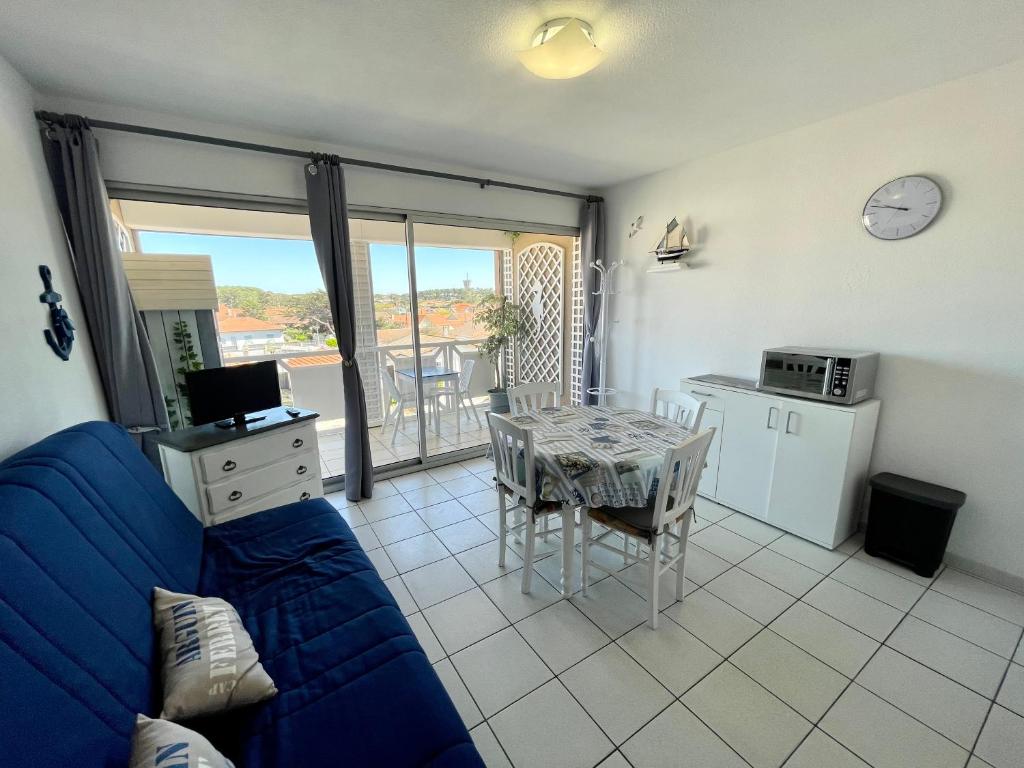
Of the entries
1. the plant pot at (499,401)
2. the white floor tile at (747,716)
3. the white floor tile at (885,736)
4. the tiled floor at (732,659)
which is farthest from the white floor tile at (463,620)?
the plant pot at (499,401)

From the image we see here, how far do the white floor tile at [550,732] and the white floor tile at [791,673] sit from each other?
0.69 m

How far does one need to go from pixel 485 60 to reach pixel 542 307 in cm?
320

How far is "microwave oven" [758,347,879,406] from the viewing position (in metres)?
2.19

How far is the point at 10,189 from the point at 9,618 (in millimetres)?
1763

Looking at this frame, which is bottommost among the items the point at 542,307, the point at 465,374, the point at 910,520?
the point at 910,520

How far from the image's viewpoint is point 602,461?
1770 mm

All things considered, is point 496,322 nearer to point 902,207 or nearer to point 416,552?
point 416,552

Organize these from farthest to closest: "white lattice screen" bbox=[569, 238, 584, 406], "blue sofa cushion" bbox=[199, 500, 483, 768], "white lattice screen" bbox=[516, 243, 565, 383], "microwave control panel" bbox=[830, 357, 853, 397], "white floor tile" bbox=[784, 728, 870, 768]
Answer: "white lattice screen" bbox=[516, 243, 565, 383], "white lattice screen" bbox=[569, 238, 584, 406], "microwave control panel" bbox=[830, 357, 853, 397], "white floor tile" bbox=[784, 728, 870, 768], "blue sofa cushion" bbox=[199, 500, 483, 768]

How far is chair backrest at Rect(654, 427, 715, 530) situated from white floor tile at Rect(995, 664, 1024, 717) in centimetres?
119

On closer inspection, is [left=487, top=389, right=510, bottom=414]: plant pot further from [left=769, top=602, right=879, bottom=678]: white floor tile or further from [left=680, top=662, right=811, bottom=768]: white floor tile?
[left=680, top=662, right=811, bottom=768]: white floor tile

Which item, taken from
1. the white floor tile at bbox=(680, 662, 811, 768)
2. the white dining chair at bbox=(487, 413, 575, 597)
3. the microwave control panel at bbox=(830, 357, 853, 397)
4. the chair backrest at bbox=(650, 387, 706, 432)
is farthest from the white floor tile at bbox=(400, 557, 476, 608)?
the microwave control panel at bbox=(830, 357, 853, 397)

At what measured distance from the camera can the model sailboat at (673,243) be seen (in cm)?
312

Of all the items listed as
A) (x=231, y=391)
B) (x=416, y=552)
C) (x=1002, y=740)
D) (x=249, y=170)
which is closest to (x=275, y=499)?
(x=231, y=391)

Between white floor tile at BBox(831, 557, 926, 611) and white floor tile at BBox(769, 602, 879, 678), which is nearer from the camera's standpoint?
white floor tile at BBox(769, 602, 879, 678)
